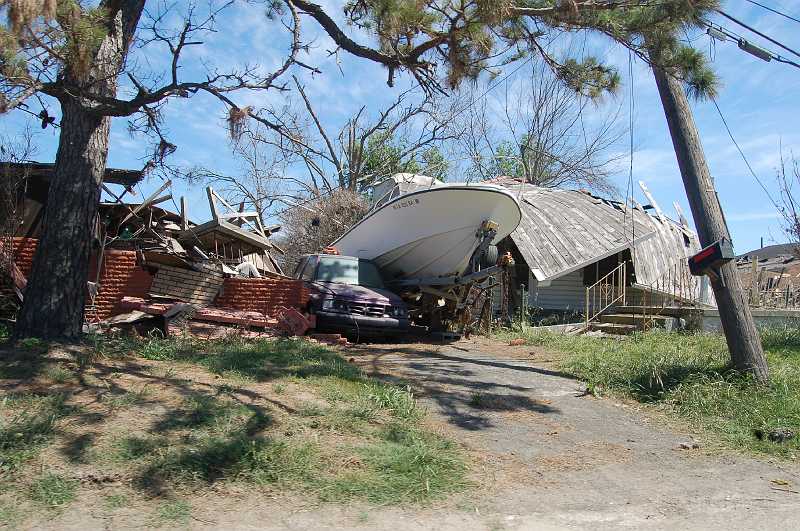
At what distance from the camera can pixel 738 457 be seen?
579 centimetres

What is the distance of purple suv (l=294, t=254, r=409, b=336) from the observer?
11445mm

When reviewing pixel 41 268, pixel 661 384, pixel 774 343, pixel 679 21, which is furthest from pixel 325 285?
pixel 774 343

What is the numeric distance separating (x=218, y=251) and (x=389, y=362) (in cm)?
547

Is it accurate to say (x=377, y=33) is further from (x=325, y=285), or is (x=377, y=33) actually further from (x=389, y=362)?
(x=325, y=285)

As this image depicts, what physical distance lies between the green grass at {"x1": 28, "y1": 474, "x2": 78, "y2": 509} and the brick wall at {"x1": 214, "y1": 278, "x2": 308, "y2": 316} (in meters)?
7.28

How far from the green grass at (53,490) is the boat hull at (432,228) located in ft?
31.4

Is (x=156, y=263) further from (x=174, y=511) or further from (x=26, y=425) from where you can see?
(x=174, y=511)

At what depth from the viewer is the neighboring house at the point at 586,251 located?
1691 cm

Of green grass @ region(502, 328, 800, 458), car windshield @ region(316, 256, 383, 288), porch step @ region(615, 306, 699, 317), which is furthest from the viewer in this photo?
porch step @ region(615, 306, 699, 317)

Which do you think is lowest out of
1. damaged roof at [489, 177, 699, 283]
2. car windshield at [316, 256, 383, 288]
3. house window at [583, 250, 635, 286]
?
car windshield at [316, 256, 383, 288]

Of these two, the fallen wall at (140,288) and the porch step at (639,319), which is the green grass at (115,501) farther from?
the porch step at (639,319)

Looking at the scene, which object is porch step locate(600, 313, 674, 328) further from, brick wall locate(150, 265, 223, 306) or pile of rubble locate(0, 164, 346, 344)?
brick wall locate(150, 265, 223, 306)

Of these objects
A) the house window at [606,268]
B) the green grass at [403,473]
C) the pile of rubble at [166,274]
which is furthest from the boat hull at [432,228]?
the green grass at [403,473]

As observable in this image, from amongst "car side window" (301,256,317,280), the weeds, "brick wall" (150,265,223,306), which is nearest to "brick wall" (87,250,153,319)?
"brick wall" (150,265,223,306)
